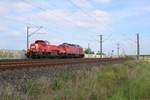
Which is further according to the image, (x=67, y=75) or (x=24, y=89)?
(x=67, y=75)

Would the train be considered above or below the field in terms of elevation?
above

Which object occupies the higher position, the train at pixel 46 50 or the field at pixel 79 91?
the train at pixel 46 50

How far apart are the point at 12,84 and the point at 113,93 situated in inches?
172

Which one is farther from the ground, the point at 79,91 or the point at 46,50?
the point at 46,50

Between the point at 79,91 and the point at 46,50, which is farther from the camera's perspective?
the point at 46,50

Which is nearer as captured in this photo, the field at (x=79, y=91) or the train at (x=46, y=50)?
the field at (x=79, y=91)

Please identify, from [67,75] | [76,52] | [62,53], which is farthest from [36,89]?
[76,52]

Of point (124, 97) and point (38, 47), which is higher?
point (38, 47)

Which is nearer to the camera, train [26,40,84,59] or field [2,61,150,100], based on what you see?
field [2,61,150,100]

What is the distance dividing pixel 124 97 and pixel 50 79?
3545 millimetres

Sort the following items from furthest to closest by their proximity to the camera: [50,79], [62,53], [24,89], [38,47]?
[62,53]
[38,47]
[50,79]
[24,89]

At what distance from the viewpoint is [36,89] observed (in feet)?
43.3

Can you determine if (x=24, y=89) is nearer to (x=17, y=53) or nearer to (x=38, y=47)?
(x=38, y=47)

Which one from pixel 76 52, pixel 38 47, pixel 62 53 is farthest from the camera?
pixel 76 52
